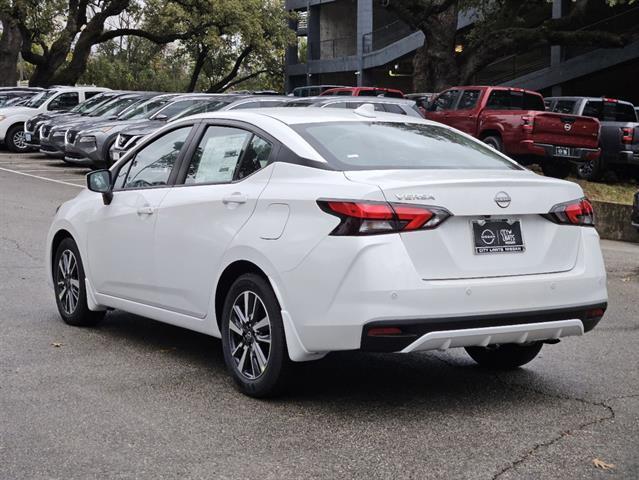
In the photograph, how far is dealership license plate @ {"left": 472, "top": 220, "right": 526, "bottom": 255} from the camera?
18.5ft

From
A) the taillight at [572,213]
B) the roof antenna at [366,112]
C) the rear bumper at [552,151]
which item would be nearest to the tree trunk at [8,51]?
the rear bumper at [552,151]

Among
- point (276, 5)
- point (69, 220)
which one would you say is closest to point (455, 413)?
point (69, 220)

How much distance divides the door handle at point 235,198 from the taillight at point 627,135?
59.6 feet

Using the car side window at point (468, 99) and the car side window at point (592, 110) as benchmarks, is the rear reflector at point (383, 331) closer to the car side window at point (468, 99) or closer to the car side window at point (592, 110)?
the car side window at point (468, 99)

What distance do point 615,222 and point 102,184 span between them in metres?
10.7

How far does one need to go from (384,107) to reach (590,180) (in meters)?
5.60

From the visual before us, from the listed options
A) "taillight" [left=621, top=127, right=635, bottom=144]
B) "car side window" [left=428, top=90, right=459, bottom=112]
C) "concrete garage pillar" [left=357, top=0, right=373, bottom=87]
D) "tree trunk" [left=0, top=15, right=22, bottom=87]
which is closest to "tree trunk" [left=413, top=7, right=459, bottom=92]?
"car side window" [left=428, top=90, right=459, bottom=112]

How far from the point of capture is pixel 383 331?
17.7 feet

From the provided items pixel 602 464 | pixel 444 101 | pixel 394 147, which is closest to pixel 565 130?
pixel 444 101

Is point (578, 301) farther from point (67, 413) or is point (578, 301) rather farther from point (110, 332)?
point (110, 332)

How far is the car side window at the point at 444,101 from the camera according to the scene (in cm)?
2378

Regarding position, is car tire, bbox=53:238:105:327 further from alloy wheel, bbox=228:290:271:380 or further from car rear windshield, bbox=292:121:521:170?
car rear windshield, bbox=292:121:521:170

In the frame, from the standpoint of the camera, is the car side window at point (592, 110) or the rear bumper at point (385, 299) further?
the car side window at point (592, 110)

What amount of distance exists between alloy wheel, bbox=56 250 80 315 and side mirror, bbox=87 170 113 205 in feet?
2.19
